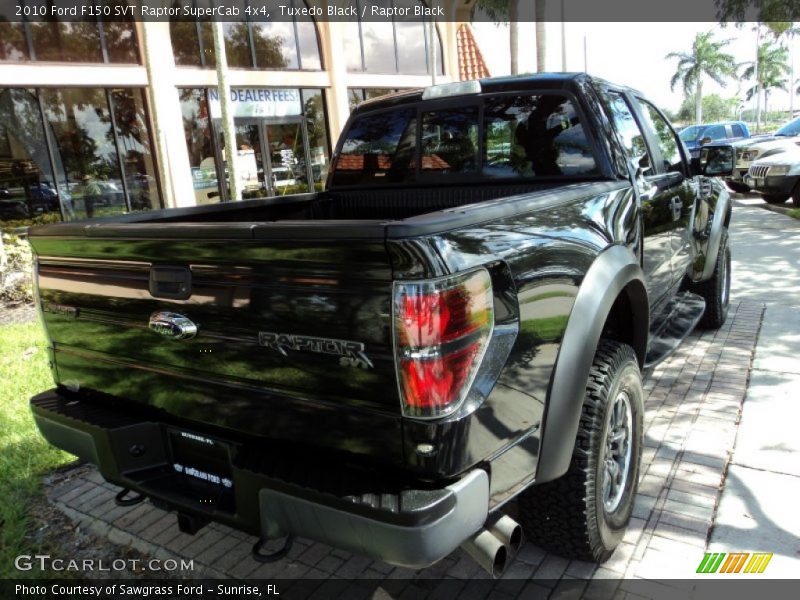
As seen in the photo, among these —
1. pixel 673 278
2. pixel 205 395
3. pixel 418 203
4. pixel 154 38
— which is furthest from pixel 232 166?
pixel 205 395

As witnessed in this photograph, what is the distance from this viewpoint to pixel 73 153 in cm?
1109

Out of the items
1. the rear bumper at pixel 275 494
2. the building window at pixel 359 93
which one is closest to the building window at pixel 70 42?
the building window at pixel 359 93

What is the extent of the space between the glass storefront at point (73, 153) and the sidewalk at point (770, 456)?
10.5 m

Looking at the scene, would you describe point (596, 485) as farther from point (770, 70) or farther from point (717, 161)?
point (770, 70)

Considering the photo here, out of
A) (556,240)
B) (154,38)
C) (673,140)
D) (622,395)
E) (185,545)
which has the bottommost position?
(185,545)

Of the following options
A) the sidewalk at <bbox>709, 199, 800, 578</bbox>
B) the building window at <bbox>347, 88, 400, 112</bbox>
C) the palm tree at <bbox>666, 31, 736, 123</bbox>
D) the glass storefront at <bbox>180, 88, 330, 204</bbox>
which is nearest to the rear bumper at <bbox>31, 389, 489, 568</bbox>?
the sidewalk at <bbox>709, 199, 800, 578</bbox>

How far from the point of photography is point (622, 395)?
2.66 meters

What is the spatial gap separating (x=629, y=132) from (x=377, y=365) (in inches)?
99.6

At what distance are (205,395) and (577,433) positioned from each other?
1338mm

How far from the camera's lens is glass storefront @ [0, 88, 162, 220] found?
1042cm

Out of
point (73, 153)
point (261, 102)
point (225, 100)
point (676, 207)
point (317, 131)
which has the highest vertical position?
point (261, 102)

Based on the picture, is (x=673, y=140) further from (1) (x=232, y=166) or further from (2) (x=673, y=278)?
(1) (x=232, y=166)

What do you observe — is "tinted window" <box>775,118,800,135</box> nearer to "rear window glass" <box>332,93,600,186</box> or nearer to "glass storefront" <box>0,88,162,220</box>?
"glass storefront" <box>0,88,162,220</box>

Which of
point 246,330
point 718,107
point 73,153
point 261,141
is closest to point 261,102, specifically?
point 261,141
